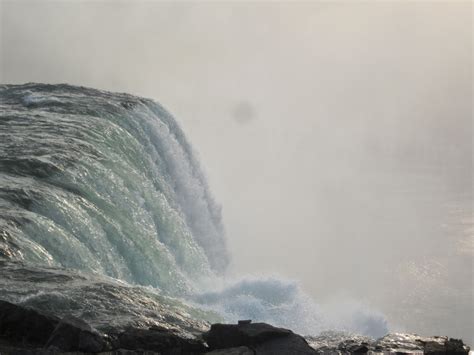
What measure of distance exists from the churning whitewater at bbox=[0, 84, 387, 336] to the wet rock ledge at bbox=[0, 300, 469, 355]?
0.79 m

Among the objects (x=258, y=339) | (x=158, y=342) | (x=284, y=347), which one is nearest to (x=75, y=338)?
(x=158, y=342)

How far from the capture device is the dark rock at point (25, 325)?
969 centimetres

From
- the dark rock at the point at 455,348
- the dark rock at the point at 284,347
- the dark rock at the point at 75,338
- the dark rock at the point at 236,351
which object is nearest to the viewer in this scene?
the dark rock at the point at 75,338

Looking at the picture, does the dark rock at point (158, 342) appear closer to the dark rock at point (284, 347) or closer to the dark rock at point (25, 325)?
the dark rock at point (284, 347)

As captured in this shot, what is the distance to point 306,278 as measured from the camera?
50.2 metres

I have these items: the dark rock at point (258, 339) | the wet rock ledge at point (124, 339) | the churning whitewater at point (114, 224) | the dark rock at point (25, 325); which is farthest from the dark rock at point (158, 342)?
the dark rock at point (25, 325)

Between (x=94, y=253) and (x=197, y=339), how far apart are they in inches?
261

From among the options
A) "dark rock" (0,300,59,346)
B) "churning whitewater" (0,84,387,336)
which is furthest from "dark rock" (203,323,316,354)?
"dark rock" (0,300,59,346)

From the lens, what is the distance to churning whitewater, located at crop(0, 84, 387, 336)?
12133 mm

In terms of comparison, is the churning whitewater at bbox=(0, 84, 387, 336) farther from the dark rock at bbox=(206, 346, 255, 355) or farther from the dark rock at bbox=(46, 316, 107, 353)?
the dark rock at bbox=(206, 346, 255, 355)

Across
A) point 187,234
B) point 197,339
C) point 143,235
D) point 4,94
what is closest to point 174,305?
point 197,339

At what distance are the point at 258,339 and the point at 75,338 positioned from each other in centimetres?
279

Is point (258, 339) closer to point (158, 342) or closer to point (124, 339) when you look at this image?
point (158, 342)

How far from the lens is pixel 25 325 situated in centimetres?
980
